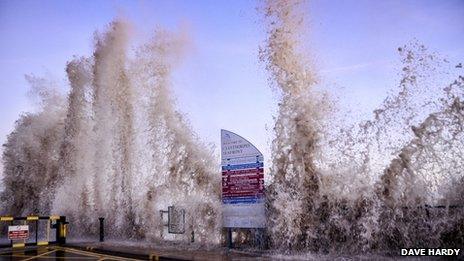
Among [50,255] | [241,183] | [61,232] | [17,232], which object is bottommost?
[50,255]

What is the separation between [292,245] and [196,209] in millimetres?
5139

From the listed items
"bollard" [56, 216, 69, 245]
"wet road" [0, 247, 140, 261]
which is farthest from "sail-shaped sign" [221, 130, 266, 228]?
"bollard" [56, 216, 69, 245]

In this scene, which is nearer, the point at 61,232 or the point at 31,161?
the point at 61,232

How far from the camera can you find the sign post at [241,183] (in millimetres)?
14102

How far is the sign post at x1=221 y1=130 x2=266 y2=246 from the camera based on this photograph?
46.3 feet

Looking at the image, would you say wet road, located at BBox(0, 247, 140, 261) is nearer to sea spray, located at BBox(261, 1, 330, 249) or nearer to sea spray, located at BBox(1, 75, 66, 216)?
sea spray, located at BBox(261, 1, 330, 249)

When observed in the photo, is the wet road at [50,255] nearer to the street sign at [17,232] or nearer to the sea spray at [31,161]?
the street sign at [17,232]

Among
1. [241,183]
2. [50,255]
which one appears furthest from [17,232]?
[241,183]

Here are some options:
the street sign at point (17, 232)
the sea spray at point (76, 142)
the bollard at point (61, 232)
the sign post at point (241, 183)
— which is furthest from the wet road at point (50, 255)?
the sea spray at point (76, 142)

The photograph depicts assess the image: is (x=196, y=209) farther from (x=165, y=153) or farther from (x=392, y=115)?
(x=392, y=115)

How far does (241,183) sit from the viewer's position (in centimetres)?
1453

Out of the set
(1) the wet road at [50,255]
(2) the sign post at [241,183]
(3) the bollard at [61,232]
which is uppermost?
(2) the sign post at [241,183]

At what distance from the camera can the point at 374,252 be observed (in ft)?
43.6

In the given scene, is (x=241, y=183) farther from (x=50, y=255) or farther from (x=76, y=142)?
(x=76, y=142)
